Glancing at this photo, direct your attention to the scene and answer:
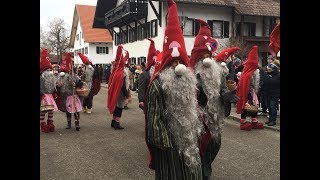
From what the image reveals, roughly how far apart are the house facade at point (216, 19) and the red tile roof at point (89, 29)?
19.1 meters

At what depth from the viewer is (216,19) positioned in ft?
92.1

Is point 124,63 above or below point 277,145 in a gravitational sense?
above

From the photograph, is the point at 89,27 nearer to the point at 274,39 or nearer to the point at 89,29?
the point at 89,29

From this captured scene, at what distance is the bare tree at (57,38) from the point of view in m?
62.9

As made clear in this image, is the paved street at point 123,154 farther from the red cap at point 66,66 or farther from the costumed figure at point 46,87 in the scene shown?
the red cap at point 66,66

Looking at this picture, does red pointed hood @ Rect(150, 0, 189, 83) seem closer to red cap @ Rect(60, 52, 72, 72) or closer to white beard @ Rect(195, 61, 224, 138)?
white beard @ Rect(195, 61, 224, 138)

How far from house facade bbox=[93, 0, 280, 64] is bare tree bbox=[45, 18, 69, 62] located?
3405cm

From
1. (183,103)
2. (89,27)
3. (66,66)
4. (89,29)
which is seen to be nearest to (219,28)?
(66,66)

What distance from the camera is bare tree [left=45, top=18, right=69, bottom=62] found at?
62.9 m

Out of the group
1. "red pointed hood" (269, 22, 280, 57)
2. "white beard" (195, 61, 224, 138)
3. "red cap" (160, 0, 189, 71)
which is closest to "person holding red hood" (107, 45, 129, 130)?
"red pointed hood" (269, 22, 280, 57)
